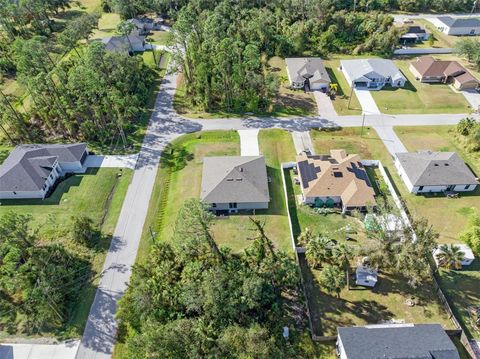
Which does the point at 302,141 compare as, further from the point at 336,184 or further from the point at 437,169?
the point at 437,169

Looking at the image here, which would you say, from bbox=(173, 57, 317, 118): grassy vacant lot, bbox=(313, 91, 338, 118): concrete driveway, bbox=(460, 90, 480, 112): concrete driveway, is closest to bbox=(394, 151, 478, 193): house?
bbox=(313, 91, 338, 118): concrete driveway

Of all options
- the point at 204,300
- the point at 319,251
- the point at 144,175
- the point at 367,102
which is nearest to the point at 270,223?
the point at 319,251

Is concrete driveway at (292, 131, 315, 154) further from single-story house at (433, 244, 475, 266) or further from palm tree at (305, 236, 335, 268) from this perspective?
single-story house at (433, 244, 475, 266)

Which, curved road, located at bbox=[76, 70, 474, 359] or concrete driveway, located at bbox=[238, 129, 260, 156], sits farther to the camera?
concrete driveway, located at bbox=[238, 129, 260, 156]

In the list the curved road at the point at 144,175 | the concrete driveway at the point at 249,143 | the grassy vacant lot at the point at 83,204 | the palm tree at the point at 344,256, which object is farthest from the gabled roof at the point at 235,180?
the grassy vacant lot at the point at 83,204

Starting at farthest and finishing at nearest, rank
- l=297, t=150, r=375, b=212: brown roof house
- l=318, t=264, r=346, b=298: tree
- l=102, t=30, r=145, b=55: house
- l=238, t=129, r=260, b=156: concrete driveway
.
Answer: l=102, t=30, r=145, b=55: house, l=238, t=129, r=260, b=156: concrete driveway, l=297, t=150, r=375, b=212: brown roof house, l=318, t=264, r=346, b=298: tree

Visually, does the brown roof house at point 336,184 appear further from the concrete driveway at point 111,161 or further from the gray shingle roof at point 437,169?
the concrete driveway at point 111,161
